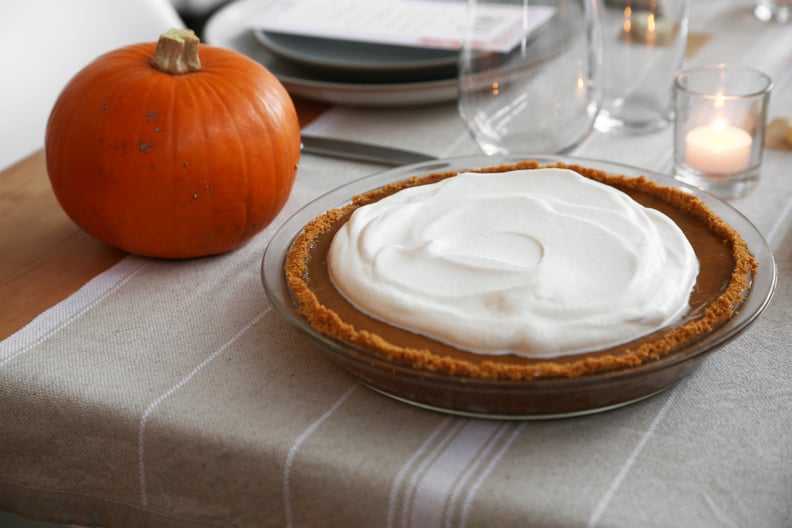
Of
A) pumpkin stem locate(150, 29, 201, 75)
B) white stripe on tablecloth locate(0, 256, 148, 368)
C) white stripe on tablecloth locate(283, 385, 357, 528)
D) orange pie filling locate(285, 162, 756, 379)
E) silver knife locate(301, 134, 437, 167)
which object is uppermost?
pumpkin stem locate(150, 29, 201, 75)

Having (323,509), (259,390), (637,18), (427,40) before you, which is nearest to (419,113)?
(427,40)

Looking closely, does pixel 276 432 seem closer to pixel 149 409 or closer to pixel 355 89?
pixel 149 409

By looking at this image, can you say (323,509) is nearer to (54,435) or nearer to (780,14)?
(54,435)

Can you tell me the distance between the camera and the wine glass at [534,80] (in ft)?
4.15

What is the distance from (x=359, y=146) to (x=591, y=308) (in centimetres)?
64

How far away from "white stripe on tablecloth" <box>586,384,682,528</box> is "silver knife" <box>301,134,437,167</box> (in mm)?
571

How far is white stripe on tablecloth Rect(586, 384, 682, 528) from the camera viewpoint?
67 cm

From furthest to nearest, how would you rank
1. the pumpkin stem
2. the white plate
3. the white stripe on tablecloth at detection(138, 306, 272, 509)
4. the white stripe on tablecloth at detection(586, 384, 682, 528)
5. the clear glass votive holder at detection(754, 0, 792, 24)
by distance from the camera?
the clear glass votive holder at detection(754, 0, 792, 24)
the white plate
the pumpkin stem
the white stripe on tablecloth at detection(138, 306, 272, 509)
the white stripe on tablecloth at detection(586, 384, 682, 528)

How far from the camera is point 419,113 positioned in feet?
4.71

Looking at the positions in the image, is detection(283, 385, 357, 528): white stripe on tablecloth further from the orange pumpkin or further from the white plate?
the white plate

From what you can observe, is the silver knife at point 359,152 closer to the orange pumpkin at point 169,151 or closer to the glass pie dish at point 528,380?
the orange pumpkin at point 169,151

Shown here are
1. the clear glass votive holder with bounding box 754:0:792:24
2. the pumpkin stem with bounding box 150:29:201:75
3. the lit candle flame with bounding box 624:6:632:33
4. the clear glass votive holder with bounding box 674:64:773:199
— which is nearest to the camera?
the pumpkin stem with bounding box 150:29:201:75

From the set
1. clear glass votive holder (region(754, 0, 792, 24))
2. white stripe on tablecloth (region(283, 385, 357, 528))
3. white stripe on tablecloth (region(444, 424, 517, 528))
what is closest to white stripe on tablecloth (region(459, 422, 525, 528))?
white stripe on tablecloth (region(444, 424, 517, 528))

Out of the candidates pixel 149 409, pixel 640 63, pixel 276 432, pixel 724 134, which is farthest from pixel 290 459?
pixel 640 63
